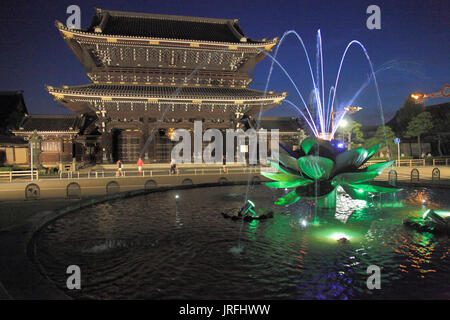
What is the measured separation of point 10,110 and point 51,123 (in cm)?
1263

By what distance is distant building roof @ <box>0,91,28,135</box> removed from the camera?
1522 inches

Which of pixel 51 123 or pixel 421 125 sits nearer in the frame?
pixel 51 123

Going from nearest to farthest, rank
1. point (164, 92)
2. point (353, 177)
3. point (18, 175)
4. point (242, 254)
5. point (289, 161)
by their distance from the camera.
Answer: point (242, 254), point (353, 177), point (289, 161), point (18, 175), point (164, 92)

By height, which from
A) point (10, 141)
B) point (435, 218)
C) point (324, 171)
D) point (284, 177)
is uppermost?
point (10, 141)

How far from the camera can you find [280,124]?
3981 centimetres

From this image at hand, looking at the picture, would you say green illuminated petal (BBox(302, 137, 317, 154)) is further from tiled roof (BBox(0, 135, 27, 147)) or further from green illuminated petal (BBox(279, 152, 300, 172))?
tiled roof (BBox(0, 135, 27, 147))

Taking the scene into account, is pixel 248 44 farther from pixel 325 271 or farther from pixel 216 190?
pixel 325 271

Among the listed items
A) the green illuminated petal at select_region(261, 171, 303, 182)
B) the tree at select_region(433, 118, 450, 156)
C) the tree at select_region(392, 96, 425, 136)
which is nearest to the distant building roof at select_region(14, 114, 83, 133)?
the green illuminated petal at select_region(261, 171, 303, 182)

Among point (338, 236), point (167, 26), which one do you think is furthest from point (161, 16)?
point (338, 236)

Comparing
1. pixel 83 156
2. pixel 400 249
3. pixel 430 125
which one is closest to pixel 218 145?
pixel 83 156

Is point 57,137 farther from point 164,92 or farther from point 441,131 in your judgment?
point 441,131

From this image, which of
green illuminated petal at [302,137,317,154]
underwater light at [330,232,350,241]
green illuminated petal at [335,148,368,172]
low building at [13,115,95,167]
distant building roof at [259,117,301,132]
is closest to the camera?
underwater light at [330,232,350,241]

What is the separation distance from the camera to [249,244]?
7023mm
